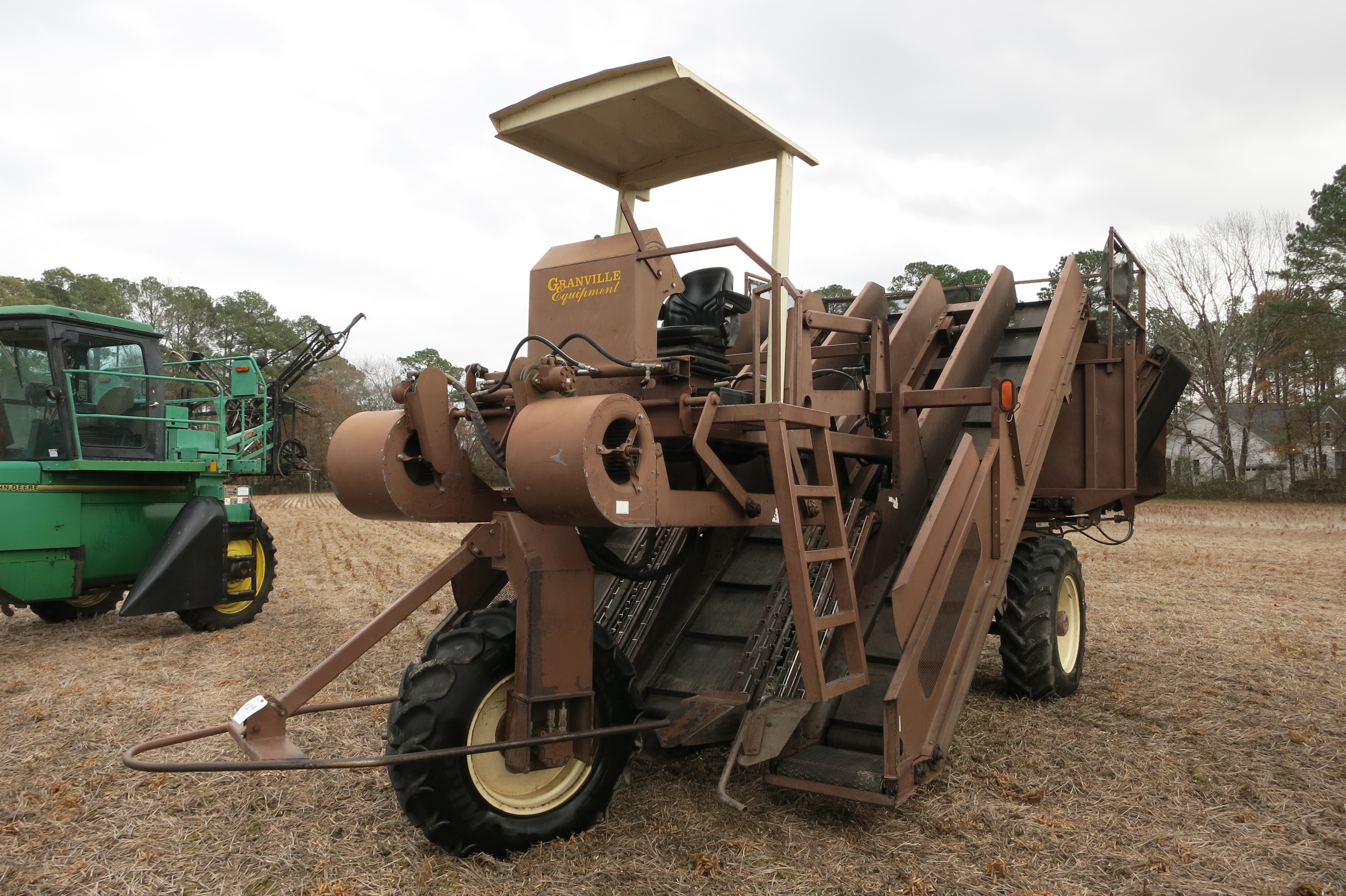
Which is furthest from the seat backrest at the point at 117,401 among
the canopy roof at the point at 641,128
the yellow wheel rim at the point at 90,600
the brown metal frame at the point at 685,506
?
the canopy roof at the point at 641,128

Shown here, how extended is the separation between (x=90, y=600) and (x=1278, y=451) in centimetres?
4209

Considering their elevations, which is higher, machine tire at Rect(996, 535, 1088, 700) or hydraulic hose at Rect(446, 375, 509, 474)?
hydraulic hose at Rect(446, 375, 509, 474)

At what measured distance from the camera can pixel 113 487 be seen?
8320 millimetres

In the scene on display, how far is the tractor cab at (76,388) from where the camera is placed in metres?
7.95

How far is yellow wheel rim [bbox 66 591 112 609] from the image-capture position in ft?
29.8

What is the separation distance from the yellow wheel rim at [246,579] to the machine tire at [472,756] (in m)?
5.78

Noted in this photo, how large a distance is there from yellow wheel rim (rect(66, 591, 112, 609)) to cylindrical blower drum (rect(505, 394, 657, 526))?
7.52 metres

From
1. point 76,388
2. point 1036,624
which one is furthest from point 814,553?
point 76,388

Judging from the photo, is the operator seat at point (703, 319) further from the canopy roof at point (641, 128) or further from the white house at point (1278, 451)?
the white house at point (1278, 451)

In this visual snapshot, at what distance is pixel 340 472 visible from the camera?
13.4 ft

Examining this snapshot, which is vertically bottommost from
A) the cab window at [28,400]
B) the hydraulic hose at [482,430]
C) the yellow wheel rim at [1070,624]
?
the yellow wheel rim at [1070,624]

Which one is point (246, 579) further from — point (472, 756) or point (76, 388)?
point (472, 756)

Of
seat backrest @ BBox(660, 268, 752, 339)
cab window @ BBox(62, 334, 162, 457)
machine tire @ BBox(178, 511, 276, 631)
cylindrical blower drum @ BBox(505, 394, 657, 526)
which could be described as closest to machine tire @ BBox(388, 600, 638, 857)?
cylindrical blower drum @ BBox(505, 394, 657, 526)

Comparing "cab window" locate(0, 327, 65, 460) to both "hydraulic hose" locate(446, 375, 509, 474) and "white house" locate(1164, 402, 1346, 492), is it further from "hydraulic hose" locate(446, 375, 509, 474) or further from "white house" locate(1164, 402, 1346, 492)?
"white house" locate(1164, 402, 1346, 492)
